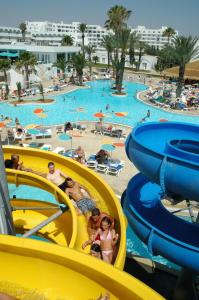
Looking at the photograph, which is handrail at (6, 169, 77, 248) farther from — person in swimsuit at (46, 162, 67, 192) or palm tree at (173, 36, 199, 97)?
palm tree at (173, 36, 199, 97)

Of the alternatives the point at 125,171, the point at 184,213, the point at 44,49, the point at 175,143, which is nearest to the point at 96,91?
the point at 44,49

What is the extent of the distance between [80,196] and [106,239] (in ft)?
4.78

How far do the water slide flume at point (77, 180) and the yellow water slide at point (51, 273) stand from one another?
0.86m

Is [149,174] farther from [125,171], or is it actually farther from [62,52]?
[62,52]

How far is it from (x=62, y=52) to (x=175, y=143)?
48699mm

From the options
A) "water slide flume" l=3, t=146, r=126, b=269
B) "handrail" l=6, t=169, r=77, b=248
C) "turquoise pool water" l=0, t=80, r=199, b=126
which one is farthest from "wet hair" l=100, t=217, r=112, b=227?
"turquoise pool water" l=0, t=80, r=199, b=126

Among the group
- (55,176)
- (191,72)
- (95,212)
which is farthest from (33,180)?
(191,72)

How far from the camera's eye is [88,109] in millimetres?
31266

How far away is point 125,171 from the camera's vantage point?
1619cm

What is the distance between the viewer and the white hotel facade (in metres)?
50.0

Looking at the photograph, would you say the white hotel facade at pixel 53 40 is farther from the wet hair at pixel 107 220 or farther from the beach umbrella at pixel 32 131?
the wet hair at pixel 107 220

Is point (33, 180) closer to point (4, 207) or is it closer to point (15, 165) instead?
point (15, 165)

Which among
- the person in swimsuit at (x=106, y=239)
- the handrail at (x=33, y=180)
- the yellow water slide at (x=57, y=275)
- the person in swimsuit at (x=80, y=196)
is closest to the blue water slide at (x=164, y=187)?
the person in swimsuit at (x=80, y=196)

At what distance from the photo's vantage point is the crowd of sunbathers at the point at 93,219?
194 inches
